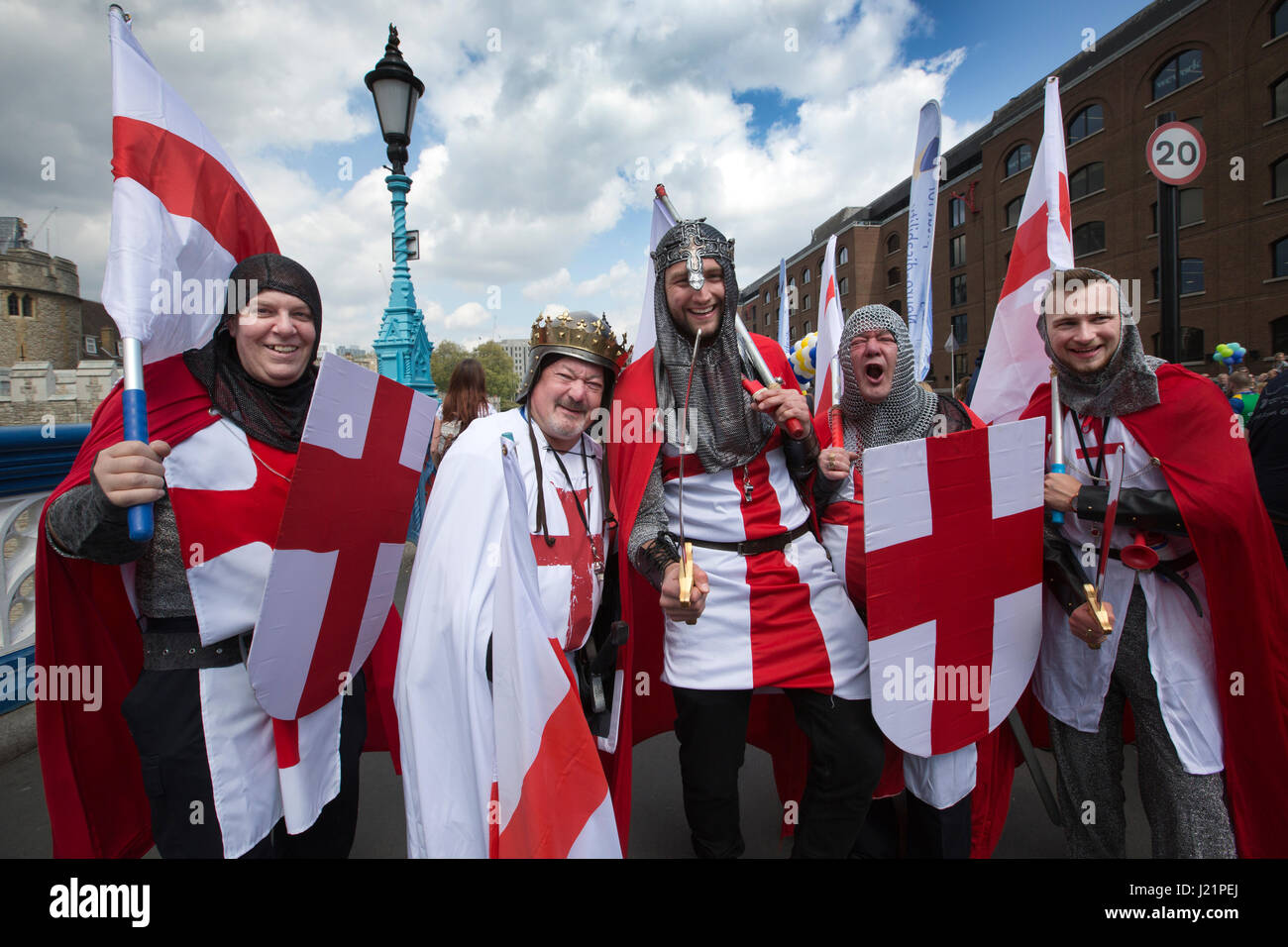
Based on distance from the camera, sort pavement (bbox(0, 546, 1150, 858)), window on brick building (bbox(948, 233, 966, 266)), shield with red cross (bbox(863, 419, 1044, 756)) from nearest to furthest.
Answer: shield with red cross (bbox(863, 419, 1044, 756)), pavement (bbox(0, 546, 1150, 858)), window on brick building (bbox(948, 233, 966, 266))

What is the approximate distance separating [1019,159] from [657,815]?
3334 centimetres

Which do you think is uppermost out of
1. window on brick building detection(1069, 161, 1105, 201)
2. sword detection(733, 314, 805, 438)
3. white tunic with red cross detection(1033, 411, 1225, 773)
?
window on brick building detection(1069, 161, 1105, 201)

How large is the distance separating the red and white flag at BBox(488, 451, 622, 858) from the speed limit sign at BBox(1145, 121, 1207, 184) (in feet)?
11.8

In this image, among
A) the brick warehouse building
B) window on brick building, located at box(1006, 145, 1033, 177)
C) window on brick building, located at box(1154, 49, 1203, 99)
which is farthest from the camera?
window on brick building, located at box(1006, 145, 1033, 177)

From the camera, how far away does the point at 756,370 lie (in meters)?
2.04

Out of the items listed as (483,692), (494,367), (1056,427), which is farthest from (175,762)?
(494,367)

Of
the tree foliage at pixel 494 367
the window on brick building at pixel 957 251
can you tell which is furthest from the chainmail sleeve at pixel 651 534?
the tree foliage at pixel 494 367

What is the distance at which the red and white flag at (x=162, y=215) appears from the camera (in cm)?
144

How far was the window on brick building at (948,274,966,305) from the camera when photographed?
3192cm

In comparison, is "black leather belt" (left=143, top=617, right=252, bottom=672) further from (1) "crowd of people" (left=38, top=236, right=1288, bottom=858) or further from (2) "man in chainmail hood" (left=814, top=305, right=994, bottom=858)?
(2) "man in chainmail hood" (left=814, top=305, right=994, bottom=858)

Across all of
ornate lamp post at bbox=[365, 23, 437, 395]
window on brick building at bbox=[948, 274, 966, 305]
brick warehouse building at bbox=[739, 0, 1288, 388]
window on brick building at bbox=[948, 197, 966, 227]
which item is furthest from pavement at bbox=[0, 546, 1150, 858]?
window on brick building at bbox=[948, 197, 966, 227]

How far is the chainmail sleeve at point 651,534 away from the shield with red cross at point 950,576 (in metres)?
0.57

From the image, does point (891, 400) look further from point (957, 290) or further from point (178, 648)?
point (957, 290)

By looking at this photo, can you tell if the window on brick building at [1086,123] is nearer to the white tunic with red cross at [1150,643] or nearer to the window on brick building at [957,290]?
the window on brick building at [957,290]
